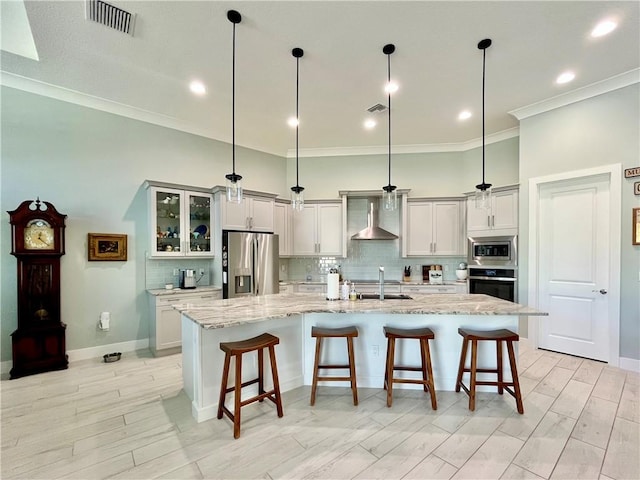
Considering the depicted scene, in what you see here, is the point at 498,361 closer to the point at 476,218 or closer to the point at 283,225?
the point at 476,218

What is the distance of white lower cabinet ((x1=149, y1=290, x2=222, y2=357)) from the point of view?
3.95 metres

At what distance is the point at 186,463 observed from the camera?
6.41 ft

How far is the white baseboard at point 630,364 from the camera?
337cm

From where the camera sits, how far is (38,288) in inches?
135

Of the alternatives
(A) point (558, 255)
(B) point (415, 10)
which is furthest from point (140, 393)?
(A) point (558, 255)

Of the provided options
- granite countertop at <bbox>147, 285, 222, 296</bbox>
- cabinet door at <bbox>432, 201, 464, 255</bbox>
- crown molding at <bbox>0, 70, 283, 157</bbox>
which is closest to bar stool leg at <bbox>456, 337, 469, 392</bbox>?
cabinet door at <bbox>432, 201, 464, 255</bbox>

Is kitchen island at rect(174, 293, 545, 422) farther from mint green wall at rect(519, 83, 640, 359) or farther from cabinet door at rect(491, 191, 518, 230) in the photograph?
cabinet door at rect(491, 191, 518, 230)

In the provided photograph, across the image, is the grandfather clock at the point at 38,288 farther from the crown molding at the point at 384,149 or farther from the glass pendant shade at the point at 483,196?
the glass pendant shade at the point at 483,196

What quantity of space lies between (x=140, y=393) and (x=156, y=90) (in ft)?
11.7

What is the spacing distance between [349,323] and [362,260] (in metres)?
2.81

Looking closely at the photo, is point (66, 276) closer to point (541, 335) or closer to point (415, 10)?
point (415, 10)

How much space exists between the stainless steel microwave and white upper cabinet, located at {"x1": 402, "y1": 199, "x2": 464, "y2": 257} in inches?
10.0

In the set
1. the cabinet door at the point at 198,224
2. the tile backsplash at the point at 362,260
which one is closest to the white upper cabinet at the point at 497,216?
the tile backsplash at the point at 362,260

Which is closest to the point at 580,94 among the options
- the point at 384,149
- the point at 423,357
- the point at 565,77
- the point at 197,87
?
A: the point at 565,77
